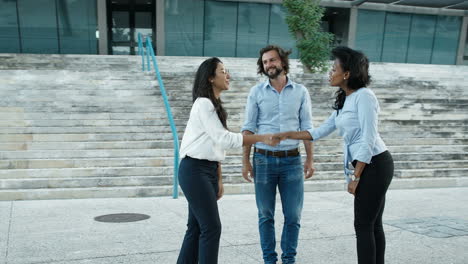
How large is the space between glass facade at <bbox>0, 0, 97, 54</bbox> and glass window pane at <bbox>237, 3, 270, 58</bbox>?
24.9 feet

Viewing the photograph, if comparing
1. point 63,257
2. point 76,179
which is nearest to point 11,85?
point 76,179

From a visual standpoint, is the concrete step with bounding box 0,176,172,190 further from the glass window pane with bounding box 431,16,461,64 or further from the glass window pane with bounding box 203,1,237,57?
the glass window pane with bounding box 431,16,461,64

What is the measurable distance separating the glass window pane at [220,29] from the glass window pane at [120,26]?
423 cm

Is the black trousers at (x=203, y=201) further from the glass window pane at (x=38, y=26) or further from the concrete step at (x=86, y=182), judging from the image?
the glass window pane at (x=38, y=26)

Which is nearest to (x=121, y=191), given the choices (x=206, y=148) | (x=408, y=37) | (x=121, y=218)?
A: (x=121, y=218)

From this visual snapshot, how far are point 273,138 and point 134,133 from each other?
561 cm

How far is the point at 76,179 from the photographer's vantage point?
6.65 m

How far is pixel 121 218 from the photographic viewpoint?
530cm

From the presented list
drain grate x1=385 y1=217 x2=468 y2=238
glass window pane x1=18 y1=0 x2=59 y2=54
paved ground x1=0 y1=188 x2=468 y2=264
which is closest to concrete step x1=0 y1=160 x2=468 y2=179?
paved ground x1=0 y1=188 x2=468 y2=264

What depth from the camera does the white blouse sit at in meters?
2.84

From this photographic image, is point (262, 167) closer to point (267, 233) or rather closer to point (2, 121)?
point (267, 233)

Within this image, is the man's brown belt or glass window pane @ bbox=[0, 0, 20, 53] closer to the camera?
the man's brown belt

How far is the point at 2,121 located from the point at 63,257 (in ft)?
17.9

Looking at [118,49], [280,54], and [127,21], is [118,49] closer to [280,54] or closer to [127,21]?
[127,21]
